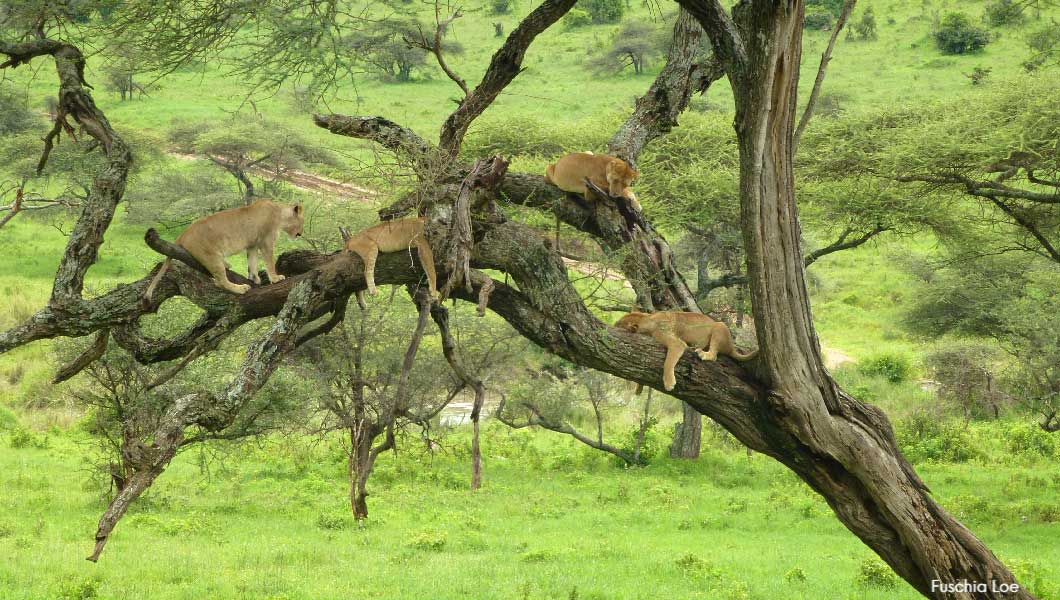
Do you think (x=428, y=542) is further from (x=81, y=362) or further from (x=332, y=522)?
(x=81, y=362)

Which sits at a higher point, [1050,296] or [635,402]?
[1050,296]

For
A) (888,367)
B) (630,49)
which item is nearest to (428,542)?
(888,367)

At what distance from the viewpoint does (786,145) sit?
495cm

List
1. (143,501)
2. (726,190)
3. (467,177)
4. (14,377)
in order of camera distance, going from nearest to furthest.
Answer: (467,177), (143,501), (726,190), (14,377)

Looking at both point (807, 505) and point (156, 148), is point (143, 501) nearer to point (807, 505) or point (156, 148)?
point (807, 505)

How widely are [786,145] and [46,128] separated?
103 feet

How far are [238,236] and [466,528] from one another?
836cm

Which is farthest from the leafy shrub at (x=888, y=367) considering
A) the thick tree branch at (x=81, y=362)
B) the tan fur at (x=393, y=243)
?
the thick tree branch at (x=81, y=362)

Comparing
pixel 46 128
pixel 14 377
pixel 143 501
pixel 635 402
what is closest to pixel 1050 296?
pixel 635 402

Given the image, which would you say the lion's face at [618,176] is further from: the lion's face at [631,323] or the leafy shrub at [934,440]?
the leafy shrub at [934,440]

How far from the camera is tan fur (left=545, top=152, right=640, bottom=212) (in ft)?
21.4

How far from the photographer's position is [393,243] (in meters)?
6.08

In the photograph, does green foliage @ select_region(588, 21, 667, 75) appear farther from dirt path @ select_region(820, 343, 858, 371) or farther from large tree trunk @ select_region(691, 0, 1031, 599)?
large tree trunk @ select_region(691, 0, 1031, 599)

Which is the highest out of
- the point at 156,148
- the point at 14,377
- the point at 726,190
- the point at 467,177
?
the point at 467,177
